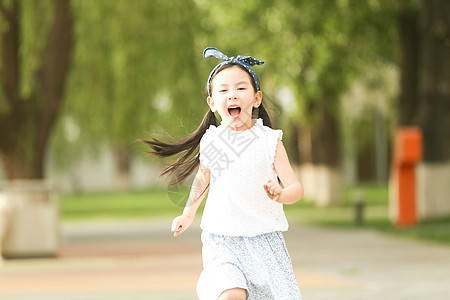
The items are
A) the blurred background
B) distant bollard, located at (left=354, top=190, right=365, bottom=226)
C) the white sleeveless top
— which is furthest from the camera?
distant bollard, located at (left=354, top=190, right=365, bottom=226)

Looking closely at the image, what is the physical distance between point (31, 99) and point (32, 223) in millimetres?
2890

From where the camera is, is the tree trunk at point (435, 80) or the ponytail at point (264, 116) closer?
the ponytail at point (264, 116)

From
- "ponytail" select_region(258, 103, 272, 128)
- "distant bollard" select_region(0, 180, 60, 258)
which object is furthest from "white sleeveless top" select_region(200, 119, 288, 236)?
"distant bollard" select_region(0, 180, 60, 258)

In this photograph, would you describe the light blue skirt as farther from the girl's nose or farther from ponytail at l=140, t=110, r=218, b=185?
the girl's nose

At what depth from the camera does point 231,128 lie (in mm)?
5293

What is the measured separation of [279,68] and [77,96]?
23.7 feet

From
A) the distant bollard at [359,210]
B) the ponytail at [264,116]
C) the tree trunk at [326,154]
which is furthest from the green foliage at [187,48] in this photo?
the ponytail at [264,116]

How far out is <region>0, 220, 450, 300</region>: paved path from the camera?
35.1 ft

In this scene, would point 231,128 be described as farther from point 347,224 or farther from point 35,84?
point 347,224

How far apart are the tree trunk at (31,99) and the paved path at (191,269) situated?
192cm

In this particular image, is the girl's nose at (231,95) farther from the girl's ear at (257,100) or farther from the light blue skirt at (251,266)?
the light blue skirt at (251,266)

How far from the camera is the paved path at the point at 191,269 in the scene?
10711 millimetres

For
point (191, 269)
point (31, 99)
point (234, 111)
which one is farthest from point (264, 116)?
point (31, 99)

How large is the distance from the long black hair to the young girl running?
4cm
